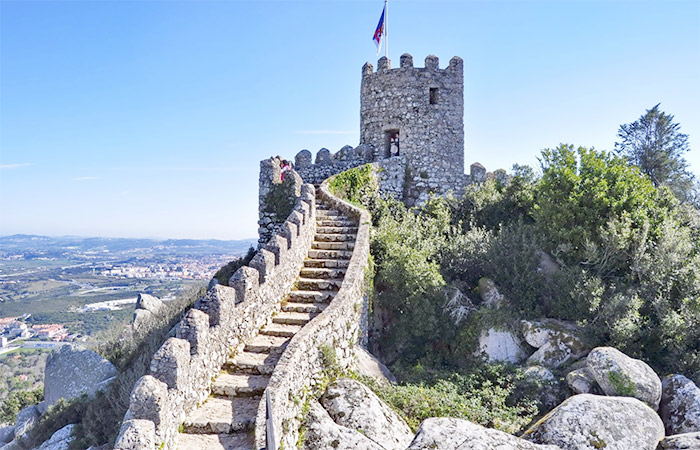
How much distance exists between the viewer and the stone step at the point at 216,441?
5355 millimetres

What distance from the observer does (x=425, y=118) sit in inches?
681

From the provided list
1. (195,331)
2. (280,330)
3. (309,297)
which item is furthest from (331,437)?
(309,297)

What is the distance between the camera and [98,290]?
223ft

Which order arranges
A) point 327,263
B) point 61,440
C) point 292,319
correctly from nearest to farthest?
point 292,319, point 327,263, point 61,440

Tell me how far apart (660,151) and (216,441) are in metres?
20.8

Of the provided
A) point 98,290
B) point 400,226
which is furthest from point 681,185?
point 98,290

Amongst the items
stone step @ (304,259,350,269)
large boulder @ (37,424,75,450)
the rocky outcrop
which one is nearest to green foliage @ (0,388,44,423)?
large boulder @ (37,424,75,450)

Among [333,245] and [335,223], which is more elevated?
[335,223]

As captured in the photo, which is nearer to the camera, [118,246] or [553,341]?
[553,341]

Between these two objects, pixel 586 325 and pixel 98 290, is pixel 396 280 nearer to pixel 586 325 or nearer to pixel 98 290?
pixel 586 325

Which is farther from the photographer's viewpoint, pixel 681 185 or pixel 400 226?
pixel 681 185

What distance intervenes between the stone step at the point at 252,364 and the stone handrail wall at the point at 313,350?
702 mm

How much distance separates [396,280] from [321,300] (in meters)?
2.62

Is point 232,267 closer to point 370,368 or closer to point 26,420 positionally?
point 370,368
